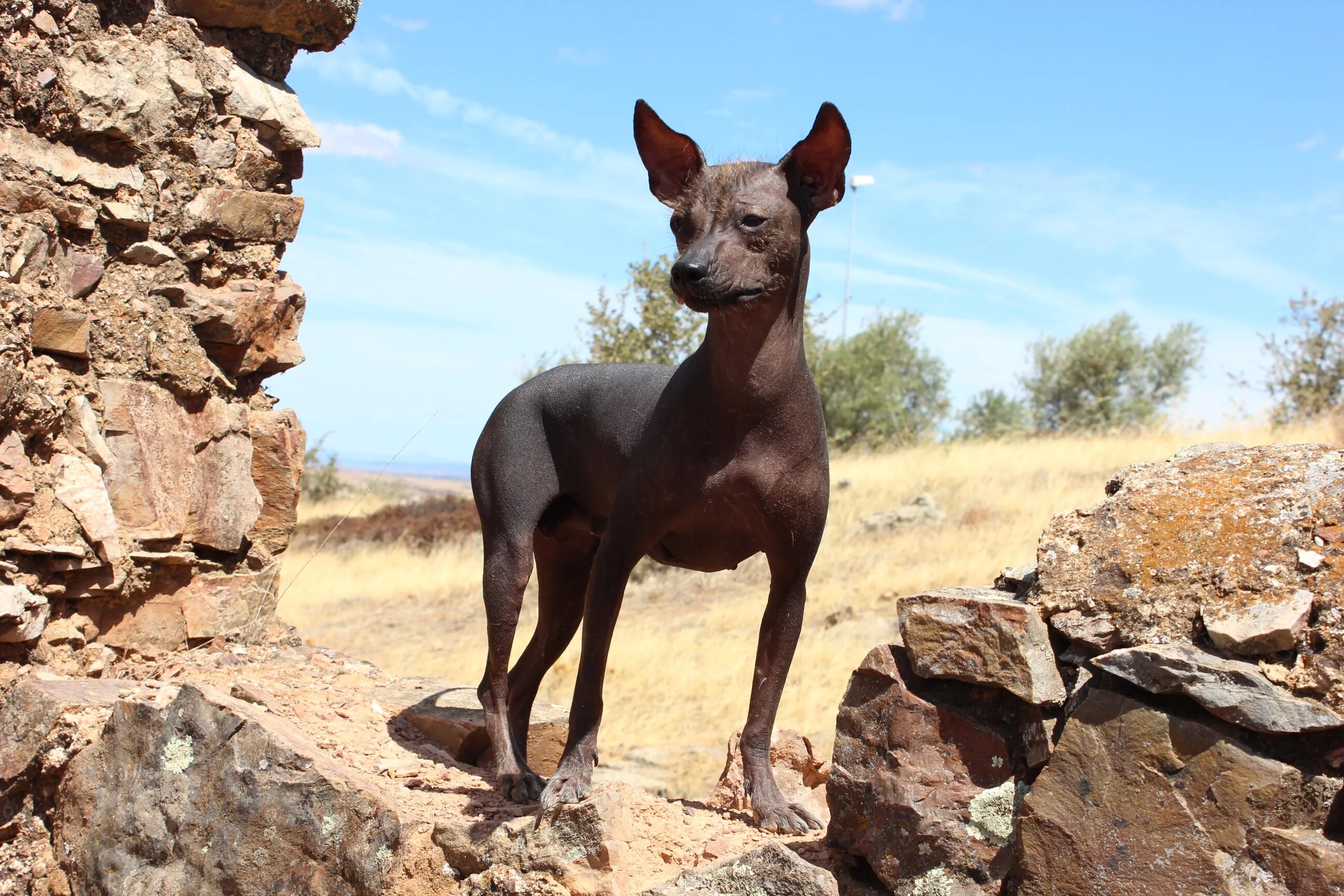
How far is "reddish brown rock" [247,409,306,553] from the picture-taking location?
6.12 meters

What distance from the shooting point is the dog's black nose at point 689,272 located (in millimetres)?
3361

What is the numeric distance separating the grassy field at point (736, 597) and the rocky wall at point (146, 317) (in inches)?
138

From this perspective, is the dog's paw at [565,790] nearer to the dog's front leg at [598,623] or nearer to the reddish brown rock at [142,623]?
the dog's front leg at [598,623]

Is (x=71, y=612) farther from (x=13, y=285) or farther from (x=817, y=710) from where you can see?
(x=817, y=710)

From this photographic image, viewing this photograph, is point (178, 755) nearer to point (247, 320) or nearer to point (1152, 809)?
point (247, 320)

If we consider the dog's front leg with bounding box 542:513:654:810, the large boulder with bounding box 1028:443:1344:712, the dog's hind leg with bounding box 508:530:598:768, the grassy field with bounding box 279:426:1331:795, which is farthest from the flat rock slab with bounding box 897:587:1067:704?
the grassy field with bounding box 279:426:1331:795

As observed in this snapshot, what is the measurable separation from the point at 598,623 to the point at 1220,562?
1945 millimetres

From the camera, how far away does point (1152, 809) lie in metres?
3.04

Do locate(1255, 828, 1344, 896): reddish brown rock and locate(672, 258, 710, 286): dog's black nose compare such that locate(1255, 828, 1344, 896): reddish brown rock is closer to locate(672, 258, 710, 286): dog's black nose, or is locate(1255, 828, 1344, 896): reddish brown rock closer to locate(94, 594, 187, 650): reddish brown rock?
locate(672, 258, 710, 286): dog's black nose

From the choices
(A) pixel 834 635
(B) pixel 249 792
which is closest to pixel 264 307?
(B) pixel 249 792

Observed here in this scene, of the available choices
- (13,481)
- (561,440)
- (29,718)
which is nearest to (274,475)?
(13,481)

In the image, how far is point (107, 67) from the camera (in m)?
5.45

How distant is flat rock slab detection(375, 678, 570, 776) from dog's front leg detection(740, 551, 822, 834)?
1.09 m

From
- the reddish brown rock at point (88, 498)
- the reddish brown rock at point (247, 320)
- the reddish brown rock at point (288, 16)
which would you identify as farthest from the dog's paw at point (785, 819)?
the reddish brown rock at point (288, 16)
